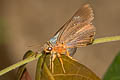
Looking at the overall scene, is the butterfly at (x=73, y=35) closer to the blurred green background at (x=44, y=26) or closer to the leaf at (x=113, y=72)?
the leaf at (x=113, y=72)

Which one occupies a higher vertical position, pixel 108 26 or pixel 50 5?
pixel 50 5

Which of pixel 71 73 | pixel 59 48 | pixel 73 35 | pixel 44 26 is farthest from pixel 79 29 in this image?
pixel 44 26

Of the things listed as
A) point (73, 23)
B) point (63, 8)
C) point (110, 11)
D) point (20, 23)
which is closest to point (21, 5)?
point (20, 23)

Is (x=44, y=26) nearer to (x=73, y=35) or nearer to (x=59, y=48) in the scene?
(x=73, y=35)

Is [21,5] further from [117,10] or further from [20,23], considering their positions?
[117,10]

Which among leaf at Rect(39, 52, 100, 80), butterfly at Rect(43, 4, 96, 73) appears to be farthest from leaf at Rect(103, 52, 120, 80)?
butterfly at Rect(43, 4, 96, 73)

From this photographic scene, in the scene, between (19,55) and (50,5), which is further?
(50,5)

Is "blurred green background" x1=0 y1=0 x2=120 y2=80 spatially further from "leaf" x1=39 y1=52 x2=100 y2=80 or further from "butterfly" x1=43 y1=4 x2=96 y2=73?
"leaf" x1=39 y1=52 x2=100 y2=80
